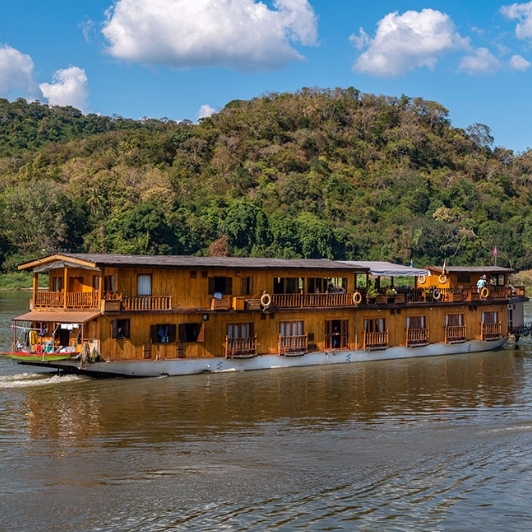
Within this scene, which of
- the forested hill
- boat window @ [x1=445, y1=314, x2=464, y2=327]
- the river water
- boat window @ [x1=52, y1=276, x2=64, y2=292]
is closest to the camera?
the river water

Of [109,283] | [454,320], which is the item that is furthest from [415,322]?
[109,283]

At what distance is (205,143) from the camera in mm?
132125

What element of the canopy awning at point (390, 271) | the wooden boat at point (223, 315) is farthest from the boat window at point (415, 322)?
the canopy awning at point (390, 271)

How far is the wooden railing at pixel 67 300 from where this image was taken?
3328 centimetres

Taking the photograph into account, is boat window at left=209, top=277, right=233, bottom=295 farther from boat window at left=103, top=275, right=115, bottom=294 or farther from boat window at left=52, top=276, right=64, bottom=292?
boat window at left=52, top=276, right=64, bottom=292

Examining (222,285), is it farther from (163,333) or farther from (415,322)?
(415,322)

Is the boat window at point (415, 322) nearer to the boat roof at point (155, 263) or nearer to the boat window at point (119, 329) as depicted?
the boat roof at point (155, 263)

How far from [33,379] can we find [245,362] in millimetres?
9249

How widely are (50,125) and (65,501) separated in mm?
159147

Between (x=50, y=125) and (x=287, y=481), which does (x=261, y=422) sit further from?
(x=50, y=125)

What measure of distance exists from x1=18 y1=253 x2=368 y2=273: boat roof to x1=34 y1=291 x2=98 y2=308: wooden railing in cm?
119

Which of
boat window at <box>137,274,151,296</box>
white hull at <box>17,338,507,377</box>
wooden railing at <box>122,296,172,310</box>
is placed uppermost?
boat window at <box>137,274,151,296</box>

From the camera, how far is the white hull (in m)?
32.6

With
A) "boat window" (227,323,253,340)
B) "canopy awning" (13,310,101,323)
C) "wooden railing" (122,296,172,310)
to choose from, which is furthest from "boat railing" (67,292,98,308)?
Result: "boat window" (227,323,253,340)
